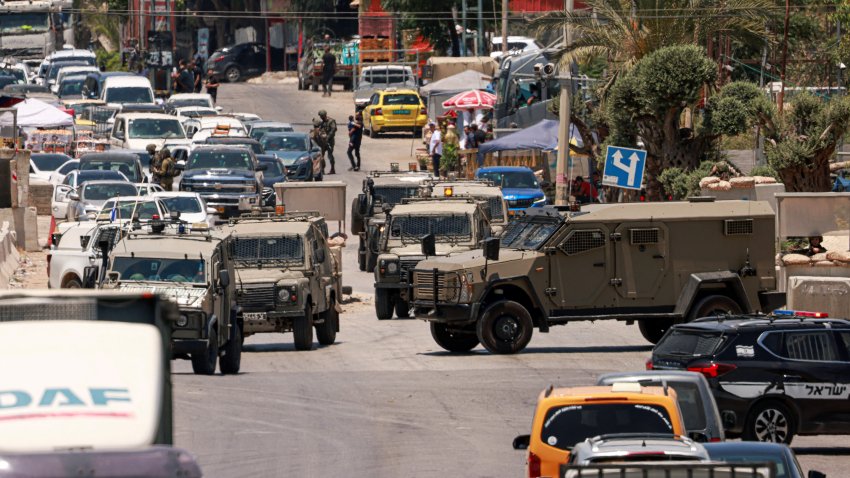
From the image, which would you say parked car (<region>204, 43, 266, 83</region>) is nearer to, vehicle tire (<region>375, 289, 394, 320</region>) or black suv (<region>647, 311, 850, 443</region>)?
vehicle tire (<region>375, 289, 394, 320</region>)

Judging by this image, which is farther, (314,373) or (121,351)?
(314,373)

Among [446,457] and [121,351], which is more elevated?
[121,351]

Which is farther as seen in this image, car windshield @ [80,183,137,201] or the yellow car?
the yellow car

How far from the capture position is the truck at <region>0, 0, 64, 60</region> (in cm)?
7038

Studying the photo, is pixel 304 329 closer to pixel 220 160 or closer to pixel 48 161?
pixel 220 160

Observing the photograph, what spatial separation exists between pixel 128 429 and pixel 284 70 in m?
75.9

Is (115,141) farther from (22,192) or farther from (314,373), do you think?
(314,373)

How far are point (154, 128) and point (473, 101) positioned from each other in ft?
36.0

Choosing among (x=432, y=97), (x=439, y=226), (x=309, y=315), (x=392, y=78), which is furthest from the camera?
(x=392, y=78)

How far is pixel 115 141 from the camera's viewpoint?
50.5 m

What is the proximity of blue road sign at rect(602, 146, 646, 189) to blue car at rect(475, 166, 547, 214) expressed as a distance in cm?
745

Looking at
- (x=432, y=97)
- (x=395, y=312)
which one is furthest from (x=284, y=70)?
(x=395, y=312)

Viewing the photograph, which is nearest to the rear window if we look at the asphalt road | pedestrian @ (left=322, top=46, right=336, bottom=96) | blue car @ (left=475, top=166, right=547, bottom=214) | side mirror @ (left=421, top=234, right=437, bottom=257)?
the asphalt road

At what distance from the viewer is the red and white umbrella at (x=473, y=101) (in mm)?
54531
